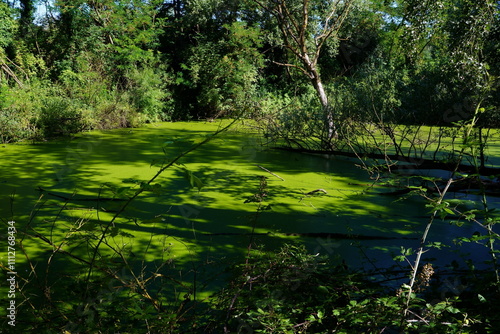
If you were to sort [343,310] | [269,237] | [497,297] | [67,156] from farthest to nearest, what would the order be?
[67,156] → [269,237] → [497,297] → [343,310]

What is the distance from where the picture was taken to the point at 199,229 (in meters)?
3.08

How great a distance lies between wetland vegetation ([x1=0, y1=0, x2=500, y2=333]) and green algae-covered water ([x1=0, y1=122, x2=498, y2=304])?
0.08 ft

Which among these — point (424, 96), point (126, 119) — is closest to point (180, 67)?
point (126, 119)

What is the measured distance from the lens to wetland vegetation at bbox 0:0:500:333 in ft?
5.06

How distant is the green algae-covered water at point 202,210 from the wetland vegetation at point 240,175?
2cm

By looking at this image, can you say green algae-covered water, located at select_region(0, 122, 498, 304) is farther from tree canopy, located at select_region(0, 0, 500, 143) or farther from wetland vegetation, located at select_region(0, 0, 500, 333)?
tree canopy, located at select_region(0, 0, 500, 143)

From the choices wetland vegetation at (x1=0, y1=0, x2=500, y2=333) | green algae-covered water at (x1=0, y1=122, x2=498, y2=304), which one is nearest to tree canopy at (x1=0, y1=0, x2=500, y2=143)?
wetland vegetation at (x1=0, y1=0, x2=500, y2=333)

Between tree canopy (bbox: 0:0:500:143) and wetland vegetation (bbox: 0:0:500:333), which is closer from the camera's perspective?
wetland vegetation (bbox: 0:0:500:333)

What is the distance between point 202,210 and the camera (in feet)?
11.6

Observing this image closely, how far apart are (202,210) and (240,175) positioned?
143 centimetres

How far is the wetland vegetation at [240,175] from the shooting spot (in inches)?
60.7

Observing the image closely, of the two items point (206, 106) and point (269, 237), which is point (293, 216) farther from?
point (206, 106)

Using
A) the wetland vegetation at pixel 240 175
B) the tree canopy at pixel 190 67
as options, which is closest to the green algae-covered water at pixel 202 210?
the wetland vegetation at pixel 240 175

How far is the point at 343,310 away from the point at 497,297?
24.9 inches
